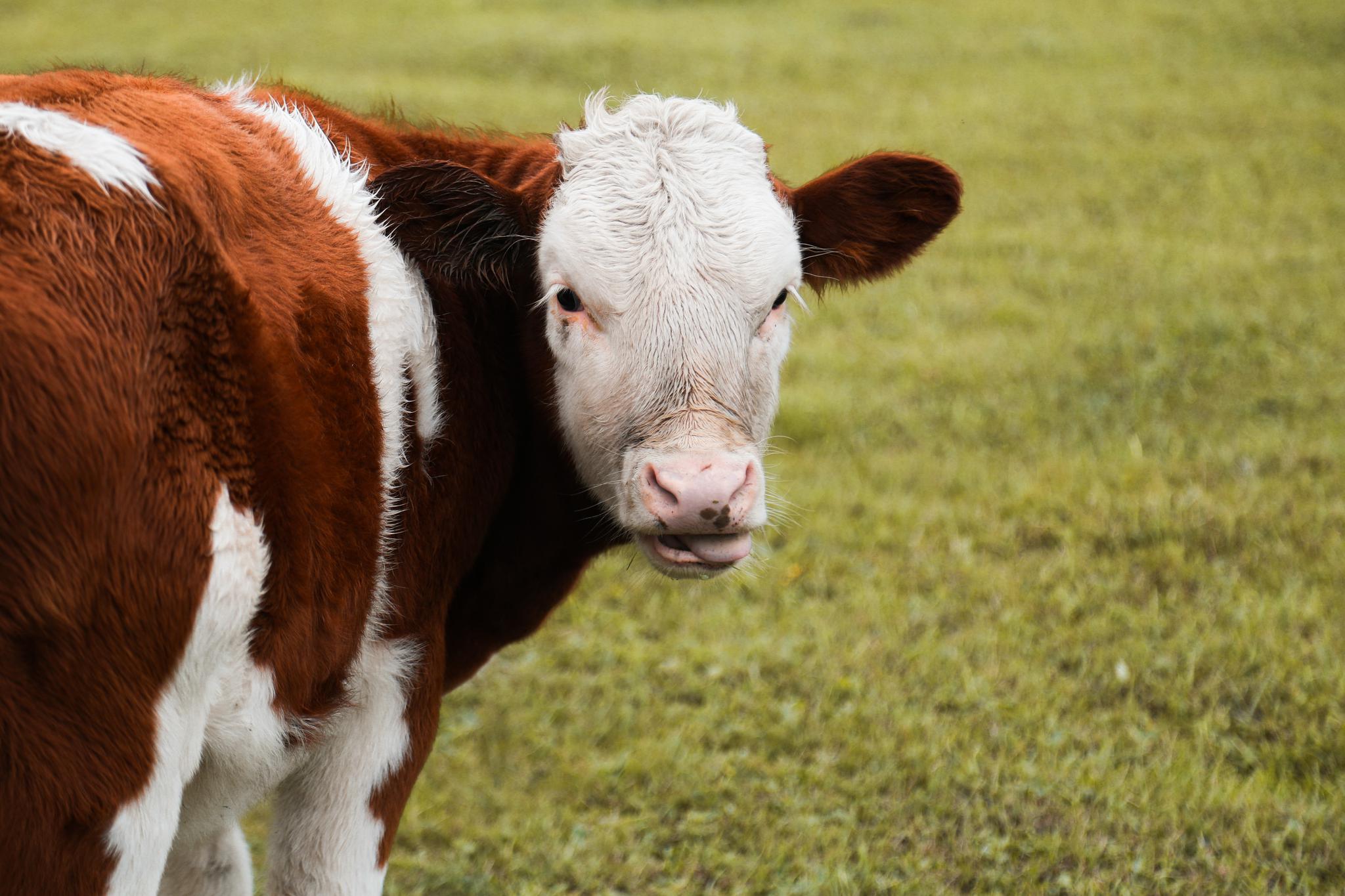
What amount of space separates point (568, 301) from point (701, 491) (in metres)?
0.61

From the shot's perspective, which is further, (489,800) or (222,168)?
(489,800)

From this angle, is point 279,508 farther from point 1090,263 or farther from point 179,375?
point 1090,263

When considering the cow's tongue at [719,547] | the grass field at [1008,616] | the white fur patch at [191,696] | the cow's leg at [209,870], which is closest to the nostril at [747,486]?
the cow's tongue at [719,547]

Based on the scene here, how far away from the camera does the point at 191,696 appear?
1912 millimetres

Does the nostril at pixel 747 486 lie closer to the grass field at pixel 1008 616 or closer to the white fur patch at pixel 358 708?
the white fur patch at pixel 358 708

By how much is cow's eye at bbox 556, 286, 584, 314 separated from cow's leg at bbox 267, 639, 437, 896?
83 centimetres

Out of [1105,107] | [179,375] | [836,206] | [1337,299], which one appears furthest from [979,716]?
[1105,107]

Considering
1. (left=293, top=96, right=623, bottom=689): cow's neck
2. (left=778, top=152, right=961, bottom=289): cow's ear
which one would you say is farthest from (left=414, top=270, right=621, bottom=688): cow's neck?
(left=778, top=152, right=961, bottom=289): cow's ear

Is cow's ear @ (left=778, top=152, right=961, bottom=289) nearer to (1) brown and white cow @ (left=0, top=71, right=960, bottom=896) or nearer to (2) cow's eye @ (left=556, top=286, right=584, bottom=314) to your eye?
(1) brown and white cow @ (left=0, top=71, right=960, bottom=896)

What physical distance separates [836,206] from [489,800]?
7.60ft

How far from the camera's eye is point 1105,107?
476 inches

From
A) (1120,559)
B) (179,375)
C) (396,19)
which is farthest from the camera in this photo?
(396,19)

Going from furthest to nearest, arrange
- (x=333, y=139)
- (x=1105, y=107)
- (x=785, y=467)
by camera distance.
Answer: (x=1105, y=107)
(x=785, y=467)
(x=333, y=139)

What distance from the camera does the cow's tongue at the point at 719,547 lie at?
2.46 meters
